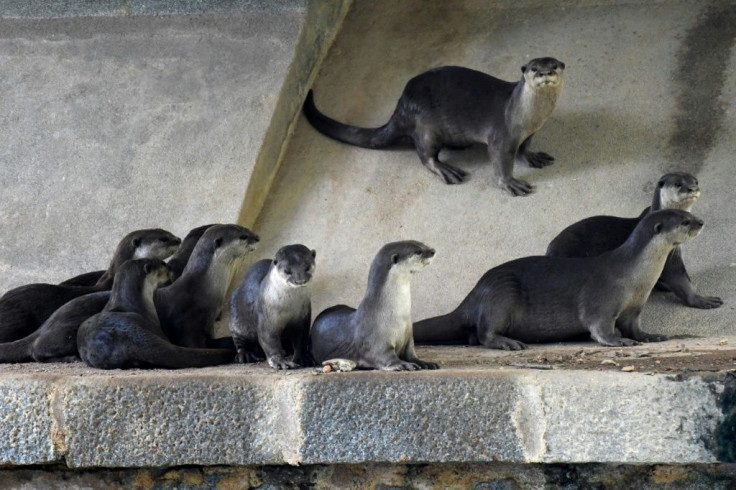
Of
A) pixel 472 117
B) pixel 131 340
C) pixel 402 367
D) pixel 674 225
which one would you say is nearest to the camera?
pixel 402 367

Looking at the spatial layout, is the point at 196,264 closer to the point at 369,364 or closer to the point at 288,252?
the point at 288,252

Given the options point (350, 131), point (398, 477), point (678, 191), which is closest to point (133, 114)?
point (350, 131)

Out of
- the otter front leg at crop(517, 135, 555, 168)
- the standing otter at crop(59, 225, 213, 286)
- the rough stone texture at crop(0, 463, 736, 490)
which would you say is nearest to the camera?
the rough stone texture at crop(0, 463, 736, 490)

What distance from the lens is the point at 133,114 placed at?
19.5 feet

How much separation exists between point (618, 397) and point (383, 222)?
2.42 meters

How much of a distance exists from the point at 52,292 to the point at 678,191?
2387 mm

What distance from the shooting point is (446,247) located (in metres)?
5.45

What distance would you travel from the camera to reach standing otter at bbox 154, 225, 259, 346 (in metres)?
4.64

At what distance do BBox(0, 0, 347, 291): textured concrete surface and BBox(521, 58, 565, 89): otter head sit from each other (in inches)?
45.7

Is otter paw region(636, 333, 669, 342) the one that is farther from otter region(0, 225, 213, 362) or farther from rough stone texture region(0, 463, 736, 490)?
otter region(0, 225, 213, 362)

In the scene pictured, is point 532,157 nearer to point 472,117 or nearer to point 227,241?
point 472,117

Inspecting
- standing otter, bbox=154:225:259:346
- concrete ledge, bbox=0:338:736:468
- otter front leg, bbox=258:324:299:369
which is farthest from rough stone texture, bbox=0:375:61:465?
standing otter, bbox=154:225:259:346

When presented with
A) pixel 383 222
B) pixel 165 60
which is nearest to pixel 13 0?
pixel 165 60

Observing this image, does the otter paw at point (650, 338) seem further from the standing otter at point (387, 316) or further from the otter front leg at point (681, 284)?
the standing otter at point (387, 316)
